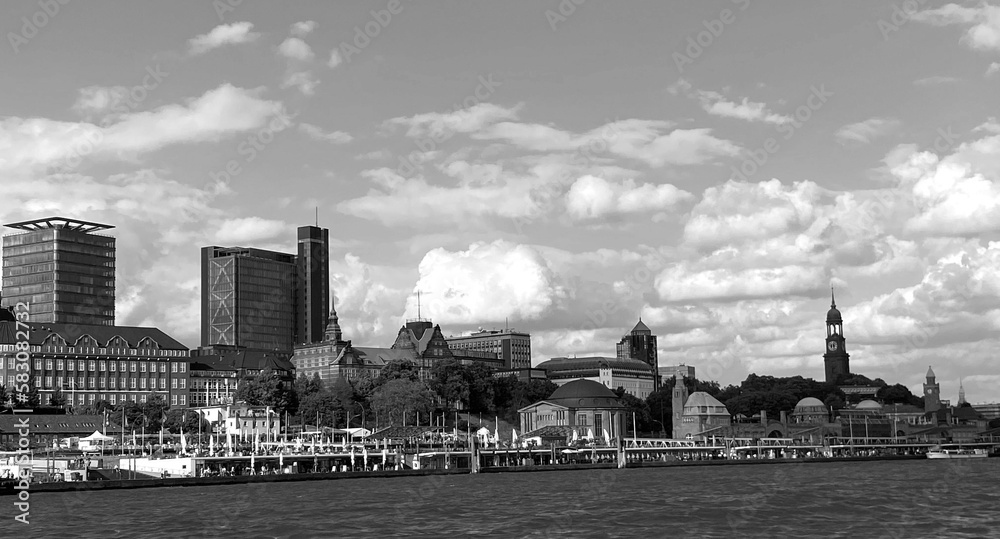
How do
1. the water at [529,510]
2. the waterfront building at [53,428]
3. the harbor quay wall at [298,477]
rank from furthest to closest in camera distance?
the waterfront building at [53,428] < the harbor quay wall at [298,477] < the water at [529,510]

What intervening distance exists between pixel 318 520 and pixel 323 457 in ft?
205

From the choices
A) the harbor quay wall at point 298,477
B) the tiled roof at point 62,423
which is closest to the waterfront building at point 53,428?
the tiled roof at point 62,423

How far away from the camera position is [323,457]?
14325cm

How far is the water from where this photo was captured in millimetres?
74562

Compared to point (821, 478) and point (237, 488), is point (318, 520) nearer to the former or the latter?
point (237, 488)

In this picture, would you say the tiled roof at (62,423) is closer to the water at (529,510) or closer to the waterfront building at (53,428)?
the waterfront building at (53,428)

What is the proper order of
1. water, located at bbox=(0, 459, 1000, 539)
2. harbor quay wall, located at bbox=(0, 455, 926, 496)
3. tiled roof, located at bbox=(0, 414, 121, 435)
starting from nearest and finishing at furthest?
1. water, located at bbox=(0, 459, 1000, 539)
2. harbor quay wall, located at bbox=(0, 455, 926, 496)
3. tiled roof, located at bbox=(0, 414, 121, 435)

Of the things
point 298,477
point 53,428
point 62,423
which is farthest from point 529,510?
point 62,423

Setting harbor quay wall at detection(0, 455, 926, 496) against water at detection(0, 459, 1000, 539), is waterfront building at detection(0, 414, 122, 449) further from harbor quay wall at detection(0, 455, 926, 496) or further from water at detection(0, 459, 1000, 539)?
water at detection(0, 459, 1000, 539)

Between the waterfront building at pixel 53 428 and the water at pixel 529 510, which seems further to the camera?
the waterfront building at pixel 53 428

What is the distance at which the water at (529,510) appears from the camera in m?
74.6

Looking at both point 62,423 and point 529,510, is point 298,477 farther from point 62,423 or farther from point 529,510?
point 62,423

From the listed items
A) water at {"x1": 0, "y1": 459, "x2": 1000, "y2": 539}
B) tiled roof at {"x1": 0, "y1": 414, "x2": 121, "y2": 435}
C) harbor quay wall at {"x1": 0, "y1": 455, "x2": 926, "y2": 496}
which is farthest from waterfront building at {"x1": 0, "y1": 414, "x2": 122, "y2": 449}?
water at {"x1": 0, "y1": 459, "x2": 1000, "y2": 539}

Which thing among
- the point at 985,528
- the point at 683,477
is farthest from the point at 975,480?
the point at 985,528
